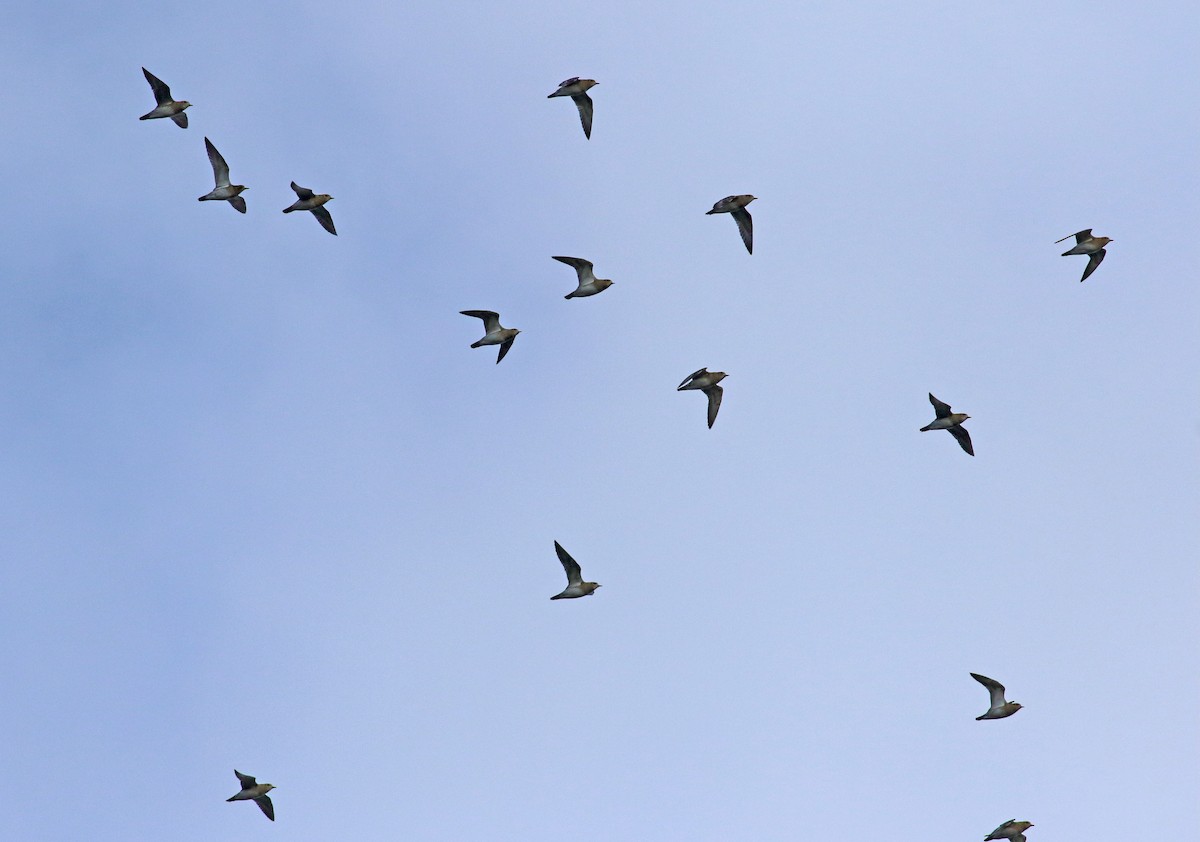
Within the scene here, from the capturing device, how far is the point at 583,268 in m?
49.6

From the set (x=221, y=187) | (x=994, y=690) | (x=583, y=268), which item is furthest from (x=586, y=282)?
(x=994, y=690)

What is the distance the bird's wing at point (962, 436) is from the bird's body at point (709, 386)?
7.46 m

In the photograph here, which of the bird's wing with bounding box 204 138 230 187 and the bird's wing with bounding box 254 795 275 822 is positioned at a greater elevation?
the bird's wing with bounding box 204 138 230 187

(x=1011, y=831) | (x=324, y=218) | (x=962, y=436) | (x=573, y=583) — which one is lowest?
(x=1011, y=831)

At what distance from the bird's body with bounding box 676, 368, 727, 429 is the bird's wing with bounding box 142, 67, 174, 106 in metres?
18.8

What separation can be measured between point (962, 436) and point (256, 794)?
25375 mm

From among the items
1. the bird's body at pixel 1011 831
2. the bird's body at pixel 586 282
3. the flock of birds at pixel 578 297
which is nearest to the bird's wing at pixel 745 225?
the flock of birds at pixel 578 297

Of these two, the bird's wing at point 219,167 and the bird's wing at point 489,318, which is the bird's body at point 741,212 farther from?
the bird's wing at point 219,167

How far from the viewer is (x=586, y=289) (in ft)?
163

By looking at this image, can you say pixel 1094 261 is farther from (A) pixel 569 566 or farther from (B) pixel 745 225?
(A) pixel 569 566

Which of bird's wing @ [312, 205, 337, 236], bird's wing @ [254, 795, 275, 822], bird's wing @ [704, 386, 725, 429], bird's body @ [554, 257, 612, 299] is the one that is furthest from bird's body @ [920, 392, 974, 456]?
bird's wing @ [254, 795, 275, 822]

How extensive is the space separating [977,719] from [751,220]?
17.1m

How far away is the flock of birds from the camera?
160 feet

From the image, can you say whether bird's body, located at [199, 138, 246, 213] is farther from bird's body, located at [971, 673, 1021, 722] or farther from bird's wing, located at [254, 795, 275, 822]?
bird's body, located at [971, 673, 1021, 722]
